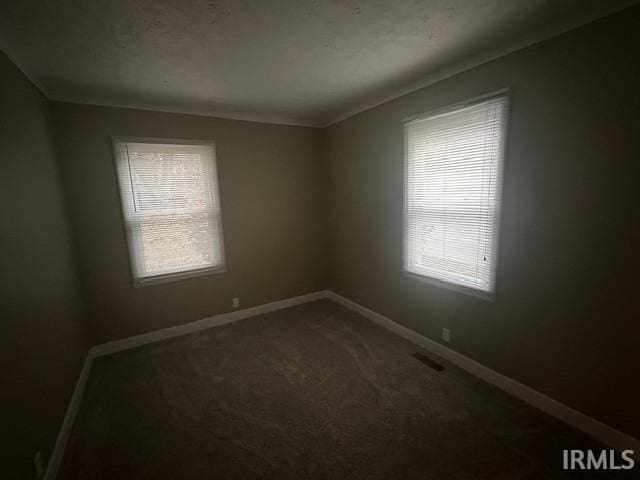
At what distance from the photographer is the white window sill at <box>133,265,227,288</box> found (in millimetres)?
2898

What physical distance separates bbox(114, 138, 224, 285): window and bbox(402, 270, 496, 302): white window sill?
7.34 ft

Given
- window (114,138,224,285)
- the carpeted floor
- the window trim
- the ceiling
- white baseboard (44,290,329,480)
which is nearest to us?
the ceiling

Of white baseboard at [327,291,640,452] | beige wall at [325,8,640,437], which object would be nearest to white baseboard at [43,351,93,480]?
white baseboard at [327,291,640,452]

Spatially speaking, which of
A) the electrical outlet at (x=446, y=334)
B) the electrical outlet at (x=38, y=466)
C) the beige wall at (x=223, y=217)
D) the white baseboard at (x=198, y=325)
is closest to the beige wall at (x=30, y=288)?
the electrical outlet at (x=38, y=466)

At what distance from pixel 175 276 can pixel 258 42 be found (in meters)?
2.47

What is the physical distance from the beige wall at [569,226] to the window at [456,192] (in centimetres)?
10

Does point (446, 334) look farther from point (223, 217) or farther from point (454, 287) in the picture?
point (223, 217)

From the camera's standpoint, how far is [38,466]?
Answer: 1.38m

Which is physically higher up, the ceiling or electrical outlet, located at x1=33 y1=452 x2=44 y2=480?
the ceiling

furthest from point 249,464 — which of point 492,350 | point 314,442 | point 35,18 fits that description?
point 35,18

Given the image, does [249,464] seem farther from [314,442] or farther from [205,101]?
[205,101]

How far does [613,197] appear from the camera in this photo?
1515mm

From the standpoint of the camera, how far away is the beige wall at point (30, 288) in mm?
1286

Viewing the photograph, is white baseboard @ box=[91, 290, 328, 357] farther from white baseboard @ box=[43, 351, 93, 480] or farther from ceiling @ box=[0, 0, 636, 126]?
ceiling @ box=[0, 0, 636, 126]
